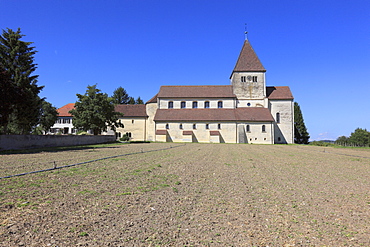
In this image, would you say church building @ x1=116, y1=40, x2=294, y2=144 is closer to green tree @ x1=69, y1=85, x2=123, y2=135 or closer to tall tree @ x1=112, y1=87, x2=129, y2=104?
green tree @ x1=69, y1=85, x2=123, y2=135

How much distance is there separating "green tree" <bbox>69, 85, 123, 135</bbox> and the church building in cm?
1299

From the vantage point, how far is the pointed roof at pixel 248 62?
5431 cm

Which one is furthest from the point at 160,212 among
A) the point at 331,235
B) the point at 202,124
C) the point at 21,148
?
the point at 202,124

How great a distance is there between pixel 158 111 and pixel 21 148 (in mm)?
32186

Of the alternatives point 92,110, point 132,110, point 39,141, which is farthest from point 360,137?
point 39,141

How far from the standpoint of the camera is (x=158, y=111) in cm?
5397

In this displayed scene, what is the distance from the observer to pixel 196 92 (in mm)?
56656

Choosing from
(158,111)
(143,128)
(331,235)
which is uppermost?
(158,111)

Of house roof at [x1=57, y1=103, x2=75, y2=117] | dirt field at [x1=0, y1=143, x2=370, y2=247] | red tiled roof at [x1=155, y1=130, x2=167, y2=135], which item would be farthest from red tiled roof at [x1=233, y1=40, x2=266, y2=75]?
dirt field at [x1=0, y1=143, x2=370, y2=247]

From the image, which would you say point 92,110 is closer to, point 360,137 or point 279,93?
point 279,93

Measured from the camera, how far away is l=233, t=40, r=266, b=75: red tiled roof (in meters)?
54.3

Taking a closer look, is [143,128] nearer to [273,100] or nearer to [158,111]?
[158,111]

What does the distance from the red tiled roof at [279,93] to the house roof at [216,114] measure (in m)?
4.63

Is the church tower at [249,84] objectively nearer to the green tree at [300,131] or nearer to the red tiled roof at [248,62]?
the red tiled roof at [248,62]
